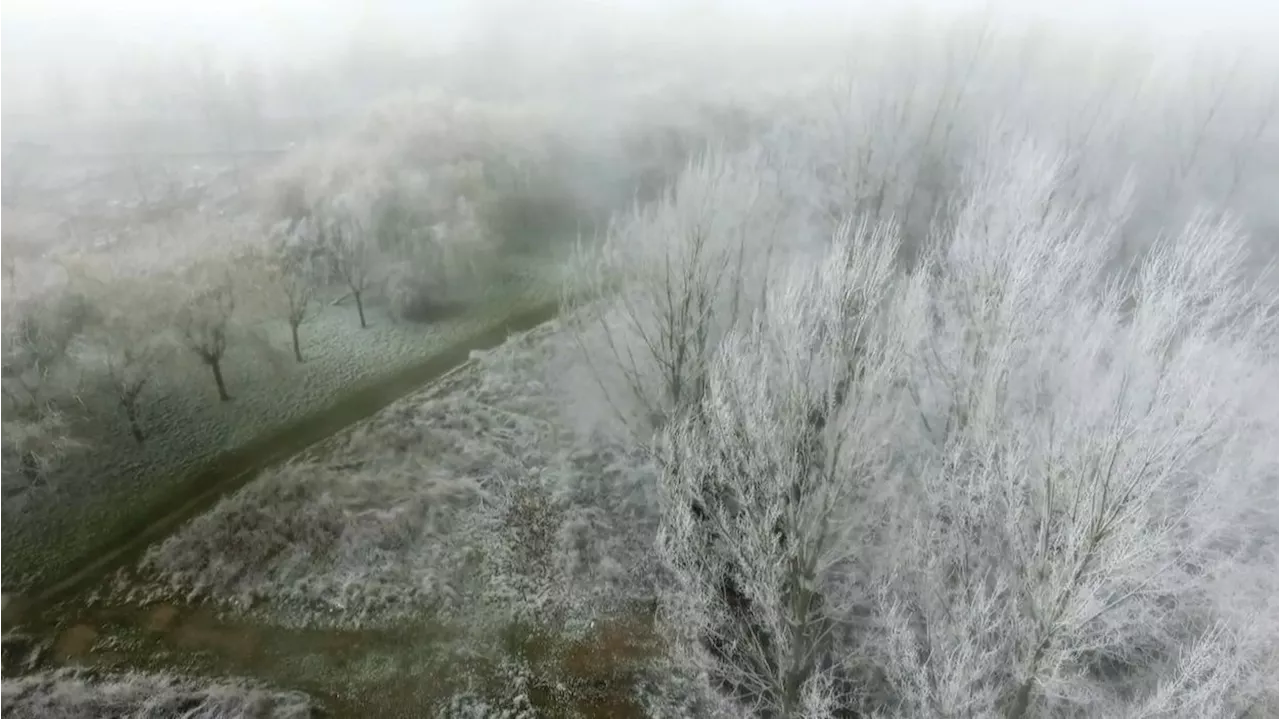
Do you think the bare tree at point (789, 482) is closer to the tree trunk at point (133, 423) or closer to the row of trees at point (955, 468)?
the row of trees at point (955, 468)

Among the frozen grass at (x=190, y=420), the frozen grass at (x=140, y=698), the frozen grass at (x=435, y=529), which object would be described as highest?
the frozen grass at (x=190, y=420)

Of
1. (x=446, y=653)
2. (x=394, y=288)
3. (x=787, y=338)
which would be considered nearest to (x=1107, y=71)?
(x=787, y=338)

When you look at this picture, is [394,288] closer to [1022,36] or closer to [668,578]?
[668,578]

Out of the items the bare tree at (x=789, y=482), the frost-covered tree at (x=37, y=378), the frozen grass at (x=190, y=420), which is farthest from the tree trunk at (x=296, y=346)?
the bare tree at (x=789, y=482)

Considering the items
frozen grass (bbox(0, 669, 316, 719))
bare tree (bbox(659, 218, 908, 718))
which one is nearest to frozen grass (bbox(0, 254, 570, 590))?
frozen grass (bbox(0, 669, 316, 719))

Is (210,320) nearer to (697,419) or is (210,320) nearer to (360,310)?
(360,310)

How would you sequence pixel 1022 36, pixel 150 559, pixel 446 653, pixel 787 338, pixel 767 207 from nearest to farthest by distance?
1. pixel 787 338
2. pixel 446 653
3. pixel 150 559
4. pixel 767 207
5. pixel 1022 36
